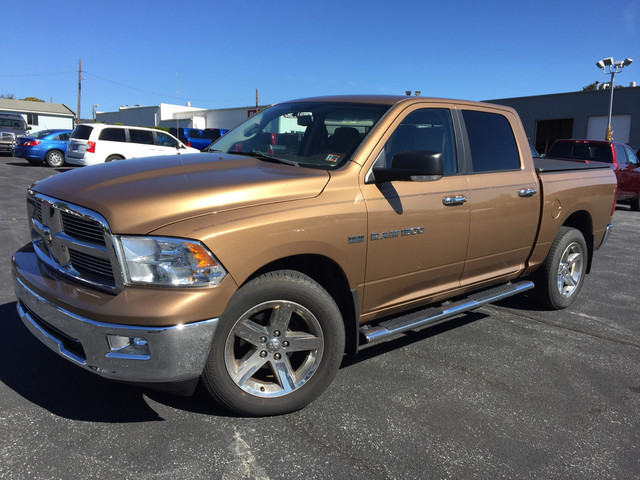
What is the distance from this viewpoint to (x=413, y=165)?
3.13 meters

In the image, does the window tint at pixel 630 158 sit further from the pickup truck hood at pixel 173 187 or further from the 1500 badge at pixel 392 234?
the pickup truck hood at pixel 173 187

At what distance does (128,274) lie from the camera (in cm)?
247

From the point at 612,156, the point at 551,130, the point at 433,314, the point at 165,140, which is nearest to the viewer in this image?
the point at 433,314

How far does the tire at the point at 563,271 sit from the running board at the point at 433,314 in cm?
40

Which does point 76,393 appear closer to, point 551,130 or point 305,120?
point 305,120

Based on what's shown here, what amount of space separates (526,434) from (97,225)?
2562mm

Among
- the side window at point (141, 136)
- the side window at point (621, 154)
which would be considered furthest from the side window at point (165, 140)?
the side window at point (621, 154)

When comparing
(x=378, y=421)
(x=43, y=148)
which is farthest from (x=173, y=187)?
(x=43, y=148)

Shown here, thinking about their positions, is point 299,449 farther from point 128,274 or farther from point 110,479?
point 128,274

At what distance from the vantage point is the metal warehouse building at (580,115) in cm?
3222

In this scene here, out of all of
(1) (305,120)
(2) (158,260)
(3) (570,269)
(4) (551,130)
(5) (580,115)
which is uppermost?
(5) (580,115)

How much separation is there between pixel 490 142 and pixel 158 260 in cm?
298

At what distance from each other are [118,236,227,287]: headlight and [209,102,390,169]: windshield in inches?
46.6

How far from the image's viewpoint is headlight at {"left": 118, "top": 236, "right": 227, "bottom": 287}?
247 cm
